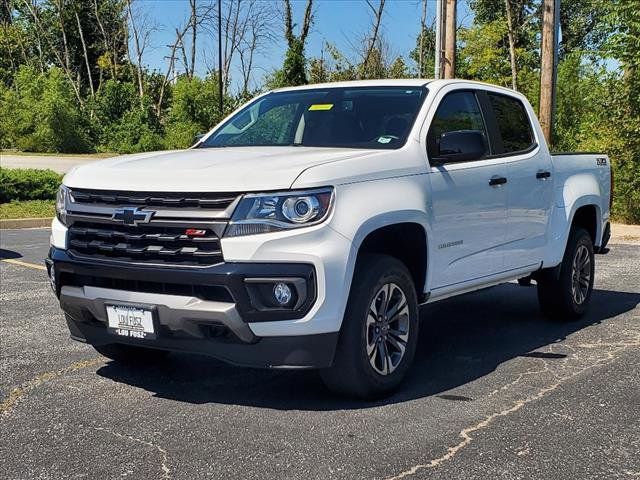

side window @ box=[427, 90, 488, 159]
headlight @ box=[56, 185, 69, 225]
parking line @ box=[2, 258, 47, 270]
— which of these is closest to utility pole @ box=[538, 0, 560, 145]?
parking line @ box=[2, 258, 47, 270]

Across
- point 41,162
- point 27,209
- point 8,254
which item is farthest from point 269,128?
point 41,162

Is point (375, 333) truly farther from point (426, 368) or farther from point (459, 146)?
point (459, 146)

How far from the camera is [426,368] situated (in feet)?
18.0

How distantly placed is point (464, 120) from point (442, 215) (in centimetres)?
104

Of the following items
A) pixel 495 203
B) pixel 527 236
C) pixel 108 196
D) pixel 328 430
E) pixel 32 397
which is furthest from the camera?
pixel 527 236

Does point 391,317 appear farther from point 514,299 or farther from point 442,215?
point 514,299

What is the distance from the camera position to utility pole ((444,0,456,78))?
767 inches

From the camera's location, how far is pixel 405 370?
486 centimetres

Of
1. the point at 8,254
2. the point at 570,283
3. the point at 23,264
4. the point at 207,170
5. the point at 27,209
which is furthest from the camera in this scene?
the point at 27,209

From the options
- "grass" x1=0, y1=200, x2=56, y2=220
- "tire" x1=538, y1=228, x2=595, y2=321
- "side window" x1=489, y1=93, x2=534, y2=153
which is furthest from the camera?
"grass" x1=0, y1=200, x2=56, y2=220

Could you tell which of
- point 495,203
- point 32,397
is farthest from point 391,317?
point 32,397

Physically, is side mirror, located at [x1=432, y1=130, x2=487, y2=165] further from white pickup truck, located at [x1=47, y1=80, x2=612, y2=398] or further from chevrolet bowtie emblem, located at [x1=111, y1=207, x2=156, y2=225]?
chevrolet bowtie emblem, located at [x1=111, y1=207, x2=156, y2=225]

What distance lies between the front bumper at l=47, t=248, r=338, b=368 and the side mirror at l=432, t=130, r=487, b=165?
1.53 m

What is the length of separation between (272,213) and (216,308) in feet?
1.86
